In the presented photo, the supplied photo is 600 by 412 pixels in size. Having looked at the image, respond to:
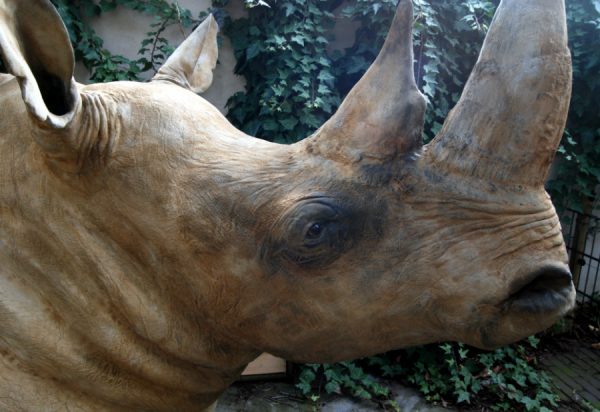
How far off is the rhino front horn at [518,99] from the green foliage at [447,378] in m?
3.16

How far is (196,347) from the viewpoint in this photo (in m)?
1.07

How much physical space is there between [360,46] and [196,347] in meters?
3.16

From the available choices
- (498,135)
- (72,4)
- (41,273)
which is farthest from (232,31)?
(498,135)

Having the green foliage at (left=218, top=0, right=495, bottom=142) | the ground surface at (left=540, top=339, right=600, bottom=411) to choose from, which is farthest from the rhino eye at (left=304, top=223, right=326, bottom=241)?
the ground surface at (left=540, top=339, right=600, bottom=411)

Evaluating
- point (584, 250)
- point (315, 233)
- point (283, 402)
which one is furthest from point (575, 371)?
point (315, 233)

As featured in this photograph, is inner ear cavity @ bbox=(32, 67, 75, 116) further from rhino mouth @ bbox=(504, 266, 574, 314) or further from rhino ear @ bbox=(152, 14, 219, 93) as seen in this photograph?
rhino mouth @ bbox=(504, 266, 574, 314)

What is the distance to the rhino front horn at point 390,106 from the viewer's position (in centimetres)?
86

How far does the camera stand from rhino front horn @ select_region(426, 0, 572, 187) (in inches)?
31.3

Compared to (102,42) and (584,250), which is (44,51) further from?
(584,250)

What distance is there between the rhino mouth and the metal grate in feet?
14.7

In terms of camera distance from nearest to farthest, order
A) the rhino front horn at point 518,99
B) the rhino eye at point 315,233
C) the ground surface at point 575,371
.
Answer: the rhino front horn at point 518,99 → the rhino eye at point 315,233 → the ground surface at point 575,371

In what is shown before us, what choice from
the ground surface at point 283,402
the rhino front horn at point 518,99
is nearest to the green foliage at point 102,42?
the ground surface at point 283,402

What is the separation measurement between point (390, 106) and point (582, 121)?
180 inches

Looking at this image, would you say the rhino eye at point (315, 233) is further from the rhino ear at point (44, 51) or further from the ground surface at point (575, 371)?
the ground surface at point (575, 371)
